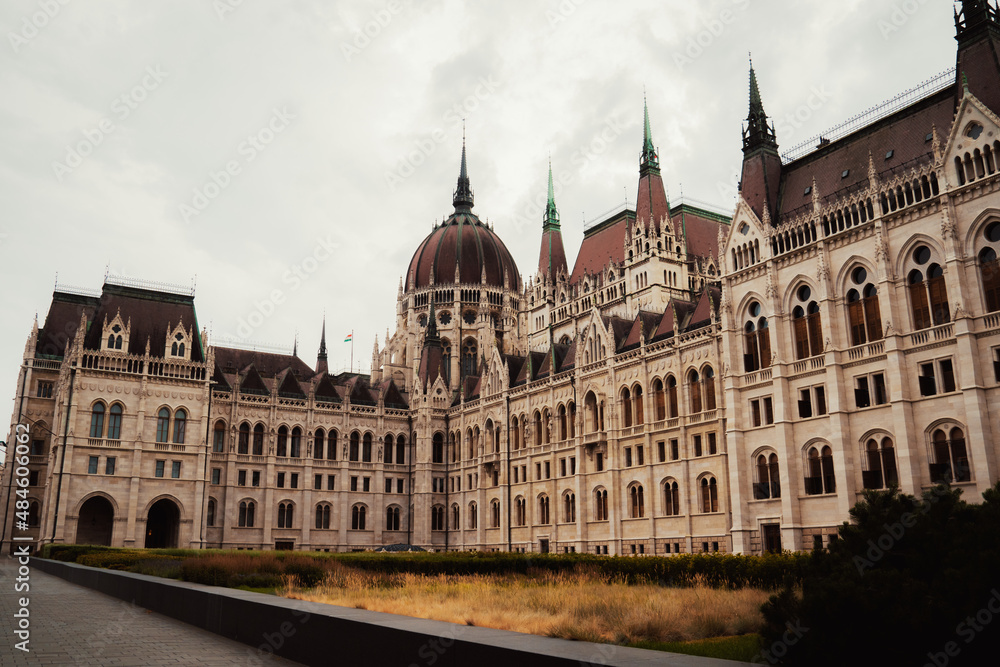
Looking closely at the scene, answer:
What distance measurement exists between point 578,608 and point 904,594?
9.52 m

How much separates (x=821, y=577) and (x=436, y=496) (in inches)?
2804

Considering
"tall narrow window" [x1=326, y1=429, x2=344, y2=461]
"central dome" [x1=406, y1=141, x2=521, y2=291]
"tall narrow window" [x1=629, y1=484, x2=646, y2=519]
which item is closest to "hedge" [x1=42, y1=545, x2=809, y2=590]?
"tall narrow window" [x1=629, y1=484, x2=646, y2=519]

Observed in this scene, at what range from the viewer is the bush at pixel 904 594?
347 inches

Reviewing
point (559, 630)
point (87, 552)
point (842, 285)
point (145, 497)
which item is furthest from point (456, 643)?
point (145, 497)

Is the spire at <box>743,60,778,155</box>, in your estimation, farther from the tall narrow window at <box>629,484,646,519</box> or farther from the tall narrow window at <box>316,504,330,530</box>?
the tall narrow window at <box>316,504,330,530</box>

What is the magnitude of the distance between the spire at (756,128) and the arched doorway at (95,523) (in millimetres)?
56424

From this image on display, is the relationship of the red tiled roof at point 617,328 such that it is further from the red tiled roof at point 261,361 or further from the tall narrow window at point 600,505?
the red tiled roof at point 261,361

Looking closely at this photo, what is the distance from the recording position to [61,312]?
79562 millimetres

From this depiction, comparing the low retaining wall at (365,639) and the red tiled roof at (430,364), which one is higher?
the red tiled roof at (430,364)

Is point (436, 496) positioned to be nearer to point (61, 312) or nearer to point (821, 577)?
point (61, 312)

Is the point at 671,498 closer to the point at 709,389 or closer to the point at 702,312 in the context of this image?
the point at 709,389

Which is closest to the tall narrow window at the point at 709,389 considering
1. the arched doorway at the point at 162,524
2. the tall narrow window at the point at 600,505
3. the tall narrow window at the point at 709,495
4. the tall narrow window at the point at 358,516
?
the tall narrow window at the point at 709,495

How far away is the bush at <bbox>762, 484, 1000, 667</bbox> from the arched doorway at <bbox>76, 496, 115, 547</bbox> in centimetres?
6670

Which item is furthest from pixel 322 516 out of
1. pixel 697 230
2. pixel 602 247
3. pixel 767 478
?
pixel 697 230
